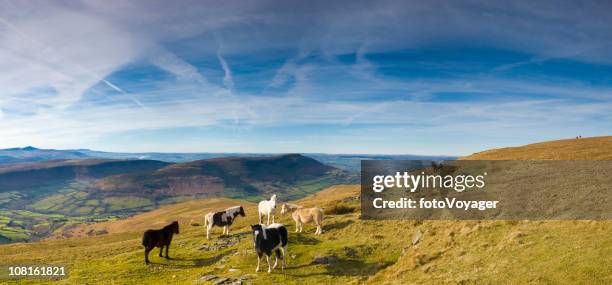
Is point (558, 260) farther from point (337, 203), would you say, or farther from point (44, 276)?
point (44, 276)

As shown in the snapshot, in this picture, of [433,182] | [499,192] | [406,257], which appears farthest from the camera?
[433,182]

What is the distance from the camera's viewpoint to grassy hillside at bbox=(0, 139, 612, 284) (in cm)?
1659

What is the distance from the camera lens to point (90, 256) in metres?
37.5

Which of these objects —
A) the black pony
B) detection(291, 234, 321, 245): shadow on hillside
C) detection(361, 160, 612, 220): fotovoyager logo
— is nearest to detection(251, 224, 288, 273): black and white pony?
detection(291, 234, 321, 245): shadow on hillside

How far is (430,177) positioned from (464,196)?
8.91m

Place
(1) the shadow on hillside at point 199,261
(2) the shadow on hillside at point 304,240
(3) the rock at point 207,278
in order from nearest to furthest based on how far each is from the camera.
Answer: (3) the rock at point 207,278 → (1) the shadow on hillside at point 199,261 → (2) the shadow on hillside at point 304,240

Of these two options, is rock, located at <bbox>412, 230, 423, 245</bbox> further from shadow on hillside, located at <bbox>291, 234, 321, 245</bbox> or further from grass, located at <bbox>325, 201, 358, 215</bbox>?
grass, located at <bbox>325, 201, 358, 215</bbox>

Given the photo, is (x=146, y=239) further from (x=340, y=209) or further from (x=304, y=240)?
(x=340, y=209)

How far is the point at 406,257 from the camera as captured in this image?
22.0 m

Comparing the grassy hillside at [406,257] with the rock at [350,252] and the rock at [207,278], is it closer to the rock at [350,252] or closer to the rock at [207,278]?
the rock at [350,252]

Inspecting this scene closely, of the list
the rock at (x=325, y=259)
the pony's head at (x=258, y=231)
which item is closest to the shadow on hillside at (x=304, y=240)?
the rock at (x=325, y=259)

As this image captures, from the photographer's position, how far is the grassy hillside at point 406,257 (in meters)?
16.6

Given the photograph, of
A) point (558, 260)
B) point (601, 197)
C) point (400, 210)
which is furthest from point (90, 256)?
point (601, 197)

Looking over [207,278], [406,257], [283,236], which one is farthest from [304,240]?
[406,257]
